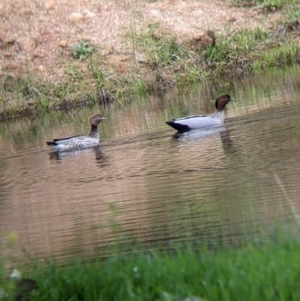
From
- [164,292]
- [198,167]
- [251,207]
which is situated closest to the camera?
[164,292]

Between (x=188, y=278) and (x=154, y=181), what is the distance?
593 cm

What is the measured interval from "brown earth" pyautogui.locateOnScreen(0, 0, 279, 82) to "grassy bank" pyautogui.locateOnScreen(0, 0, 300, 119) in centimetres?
31

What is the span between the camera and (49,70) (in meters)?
27.6

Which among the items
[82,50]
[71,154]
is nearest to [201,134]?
[71,154]

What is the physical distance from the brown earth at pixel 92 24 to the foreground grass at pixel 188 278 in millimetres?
20785

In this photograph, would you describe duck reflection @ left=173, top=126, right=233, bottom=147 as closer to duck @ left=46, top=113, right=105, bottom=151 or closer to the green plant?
duck @ left=46, top=113, right=105, bottom=151

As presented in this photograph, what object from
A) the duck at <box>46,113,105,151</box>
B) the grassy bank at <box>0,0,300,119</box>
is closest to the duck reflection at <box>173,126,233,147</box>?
the duck at <box>46,113,105,151</box>

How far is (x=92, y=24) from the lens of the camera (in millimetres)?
30094

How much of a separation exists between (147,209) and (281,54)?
55.9 feet

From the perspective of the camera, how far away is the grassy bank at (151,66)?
84.1 ft

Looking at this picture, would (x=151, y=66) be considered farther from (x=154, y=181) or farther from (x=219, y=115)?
(x=154, y=181)

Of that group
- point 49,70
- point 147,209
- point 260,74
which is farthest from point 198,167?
point 49,70

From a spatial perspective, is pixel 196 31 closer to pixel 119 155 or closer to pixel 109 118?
pixel 109 118

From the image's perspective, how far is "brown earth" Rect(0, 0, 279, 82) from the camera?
28172 millimetres
